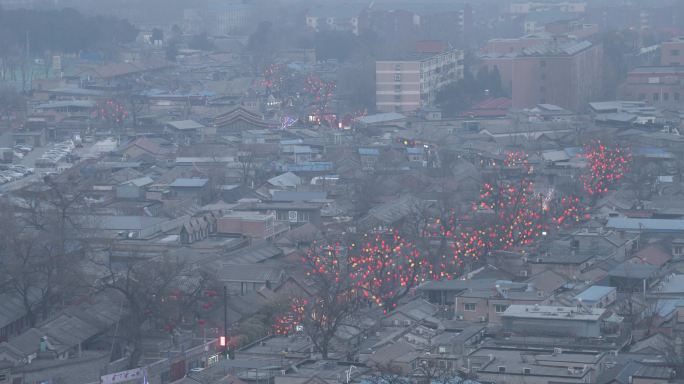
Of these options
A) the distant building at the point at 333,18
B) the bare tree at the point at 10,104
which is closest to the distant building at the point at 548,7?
the distant building at the point at 333,18

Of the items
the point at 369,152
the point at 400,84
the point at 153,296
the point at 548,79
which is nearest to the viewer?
the point at 153,296

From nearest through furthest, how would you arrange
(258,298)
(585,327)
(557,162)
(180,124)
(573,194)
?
(585,327) → (258,298) → (573,194) → (557,162) → (180,124)

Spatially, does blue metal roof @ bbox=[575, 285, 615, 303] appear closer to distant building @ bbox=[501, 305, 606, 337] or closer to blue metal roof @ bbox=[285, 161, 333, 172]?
distant building @ bbox=[501, 305, 606, 337]

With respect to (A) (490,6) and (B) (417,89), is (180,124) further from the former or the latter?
(A) (490,6)

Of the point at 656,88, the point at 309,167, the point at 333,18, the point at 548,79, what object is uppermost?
the point at 333,18

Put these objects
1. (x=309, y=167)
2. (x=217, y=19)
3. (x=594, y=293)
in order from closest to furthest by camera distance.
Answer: (x=594, y=293), (x=309, y=167), (x=217, y=19)

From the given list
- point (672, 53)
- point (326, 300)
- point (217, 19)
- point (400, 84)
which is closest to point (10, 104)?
point (400, 84)

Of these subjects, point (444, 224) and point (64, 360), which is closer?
point (64, 360)

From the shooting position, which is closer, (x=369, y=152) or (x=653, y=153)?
(x=653, y=153)

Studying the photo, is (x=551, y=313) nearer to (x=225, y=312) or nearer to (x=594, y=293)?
(x=594, y=293)

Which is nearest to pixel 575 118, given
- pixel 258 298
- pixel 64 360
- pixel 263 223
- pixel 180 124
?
pixel 180 124

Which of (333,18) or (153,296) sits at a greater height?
(333,18)
